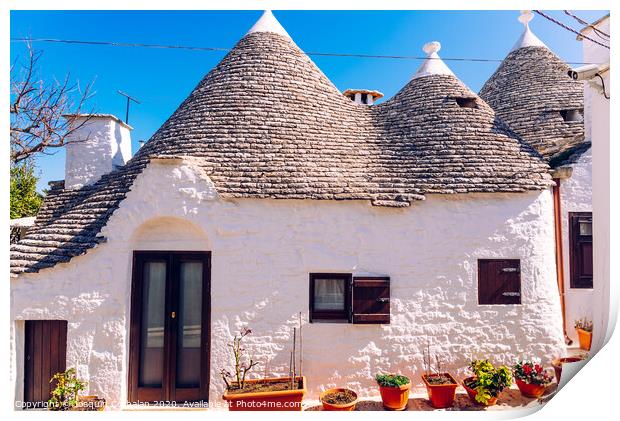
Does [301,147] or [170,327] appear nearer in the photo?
[170,327]

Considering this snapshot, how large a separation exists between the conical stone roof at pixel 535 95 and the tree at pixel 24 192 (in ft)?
26.2

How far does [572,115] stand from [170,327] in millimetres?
8513

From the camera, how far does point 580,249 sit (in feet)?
17.2

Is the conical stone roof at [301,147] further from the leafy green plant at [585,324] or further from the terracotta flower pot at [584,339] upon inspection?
the terracotta flower pot at [584,339]

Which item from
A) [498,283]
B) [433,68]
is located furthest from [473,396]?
[433,68]

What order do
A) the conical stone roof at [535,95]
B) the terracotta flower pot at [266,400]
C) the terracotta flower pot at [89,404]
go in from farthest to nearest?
the conical stone roof at [535,95], the terracotta flower pot at [89,404], the terracotta flower pot at [266,400]

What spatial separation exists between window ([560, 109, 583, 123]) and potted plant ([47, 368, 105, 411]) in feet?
31.2

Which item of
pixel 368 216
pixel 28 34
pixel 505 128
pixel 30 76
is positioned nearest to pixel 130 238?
pixel 30 76

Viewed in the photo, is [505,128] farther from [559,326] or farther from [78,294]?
[78,294]

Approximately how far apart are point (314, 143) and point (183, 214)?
7.37ft

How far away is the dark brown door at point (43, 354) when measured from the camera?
4.99 meters

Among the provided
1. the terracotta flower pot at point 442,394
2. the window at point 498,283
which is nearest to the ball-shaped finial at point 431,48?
the window at point 498,283

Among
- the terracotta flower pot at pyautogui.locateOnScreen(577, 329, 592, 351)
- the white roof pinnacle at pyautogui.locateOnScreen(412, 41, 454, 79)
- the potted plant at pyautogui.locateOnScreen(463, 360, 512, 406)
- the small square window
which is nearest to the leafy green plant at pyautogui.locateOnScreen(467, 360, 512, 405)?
the potted plant at pyautogui.locateOnScreen(463, 360, 512, 406)

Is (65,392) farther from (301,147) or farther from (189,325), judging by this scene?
(301,147)
